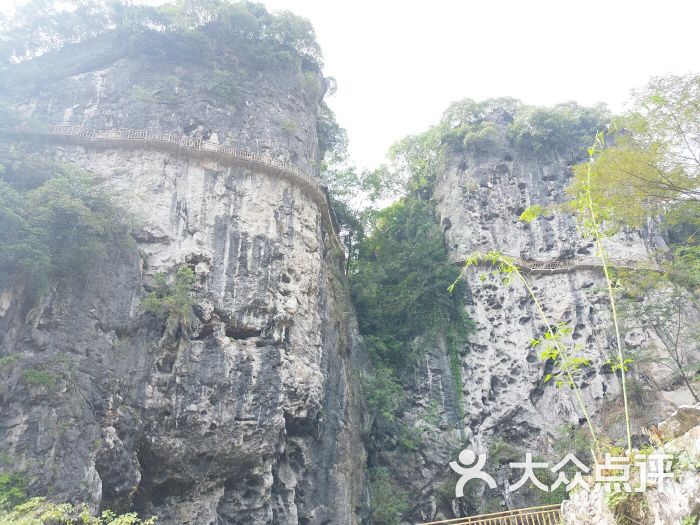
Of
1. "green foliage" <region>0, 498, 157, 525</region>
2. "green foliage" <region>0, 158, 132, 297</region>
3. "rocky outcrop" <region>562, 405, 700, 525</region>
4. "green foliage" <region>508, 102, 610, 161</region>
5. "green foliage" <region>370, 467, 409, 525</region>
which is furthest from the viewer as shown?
"green foliage" <region>508, 102, 610, 161</region>

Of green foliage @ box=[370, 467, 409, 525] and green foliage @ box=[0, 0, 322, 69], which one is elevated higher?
green foliage @ box=[0, 0, 322, 69]

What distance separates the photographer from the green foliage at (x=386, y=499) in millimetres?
14266

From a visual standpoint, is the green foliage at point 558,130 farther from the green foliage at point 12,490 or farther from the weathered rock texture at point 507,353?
the green foliage at point 12,490

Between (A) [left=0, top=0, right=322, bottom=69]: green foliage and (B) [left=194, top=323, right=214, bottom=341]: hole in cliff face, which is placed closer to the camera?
(B) [left=194, top=323, right=214, bottom=341]: hole in cliff face

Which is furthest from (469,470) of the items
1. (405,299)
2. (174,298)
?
(174,298)

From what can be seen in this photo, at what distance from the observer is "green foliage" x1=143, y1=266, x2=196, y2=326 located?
12547 millimetres

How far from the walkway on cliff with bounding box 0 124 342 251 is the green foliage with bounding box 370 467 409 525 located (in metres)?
8.10

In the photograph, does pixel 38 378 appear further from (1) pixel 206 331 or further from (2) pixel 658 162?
(2) pixel 658 162

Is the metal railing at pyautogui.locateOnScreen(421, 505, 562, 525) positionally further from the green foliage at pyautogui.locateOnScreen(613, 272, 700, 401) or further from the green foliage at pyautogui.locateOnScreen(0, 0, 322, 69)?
the green foliage at pyautogui.locateOnScreen(0, 0, 322, 69)

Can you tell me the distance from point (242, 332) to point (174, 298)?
1730 mm

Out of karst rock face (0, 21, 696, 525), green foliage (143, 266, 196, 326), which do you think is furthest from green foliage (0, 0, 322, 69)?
green foliage (143, 266, 196, 326)

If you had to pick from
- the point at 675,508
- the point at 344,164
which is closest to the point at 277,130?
the point at 344,164

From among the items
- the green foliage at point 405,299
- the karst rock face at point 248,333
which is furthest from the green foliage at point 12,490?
the green foliage at point 405,299

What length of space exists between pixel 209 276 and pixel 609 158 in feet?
28.8
